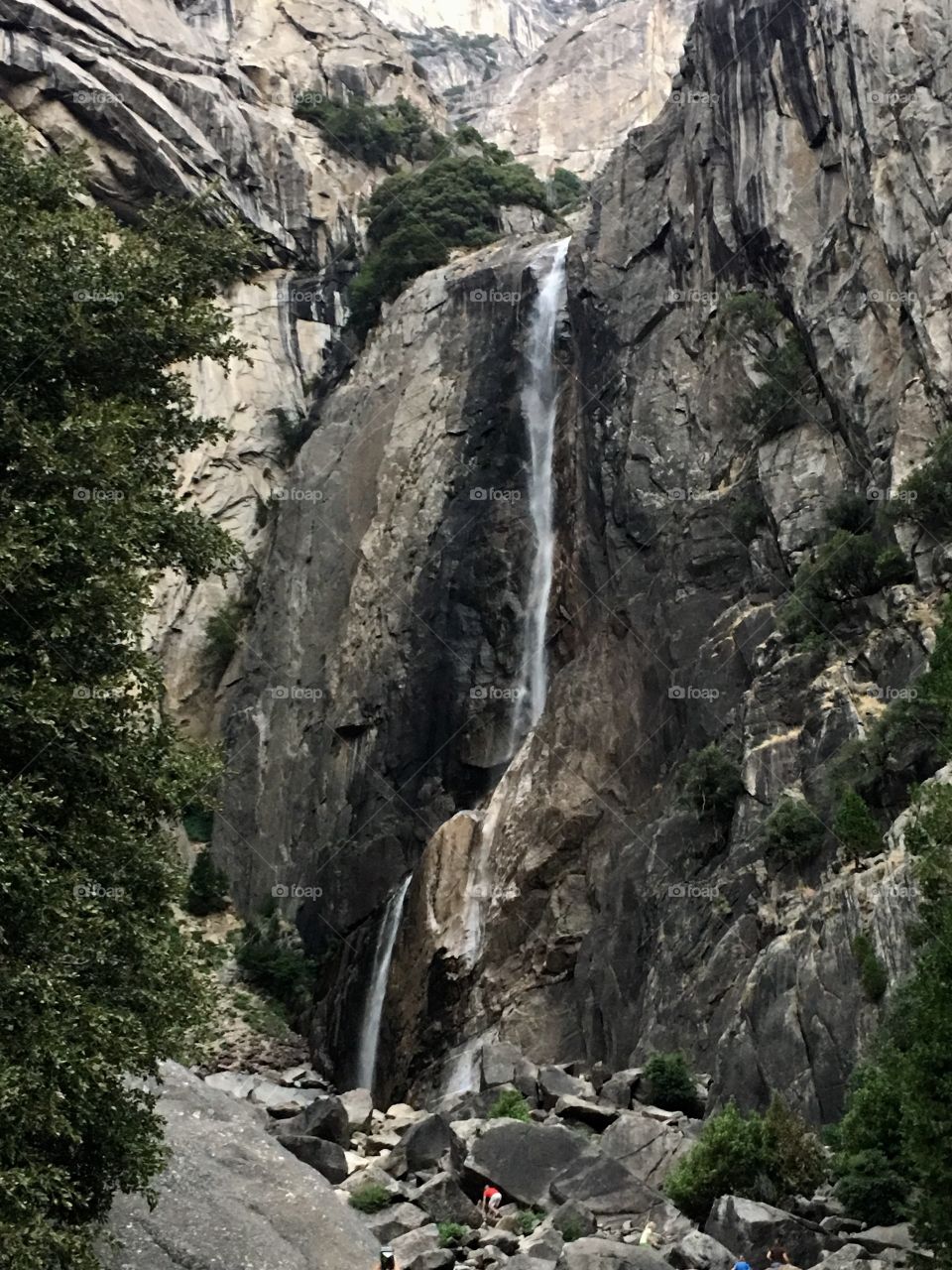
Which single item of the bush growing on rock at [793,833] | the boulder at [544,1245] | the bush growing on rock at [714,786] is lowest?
the boulder at [544,1245]

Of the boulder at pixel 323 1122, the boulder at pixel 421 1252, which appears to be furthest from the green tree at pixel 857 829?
the boulder at pixel 323 1122

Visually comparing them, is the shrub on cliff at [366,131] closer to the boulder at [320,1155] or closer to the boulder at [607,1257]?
the boulder at [320,1155]

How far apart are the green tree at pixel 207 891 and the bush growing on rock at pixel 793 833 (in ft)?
70.2

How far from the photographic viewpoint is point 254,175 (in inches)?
2286

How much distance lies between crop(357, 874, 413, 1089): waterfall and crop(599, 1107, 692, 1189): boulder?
1298cm

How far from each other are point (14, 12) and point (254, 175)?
35.7ft

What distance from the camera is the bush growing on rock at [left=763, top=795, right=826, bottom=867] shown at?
990 inches

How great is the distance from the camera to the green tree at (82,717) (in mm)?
11750

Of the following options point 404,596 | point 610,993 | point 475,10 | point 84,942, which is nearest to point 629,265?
point 404,596

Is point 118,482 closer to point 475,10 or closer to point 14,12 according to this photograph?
point 14,12

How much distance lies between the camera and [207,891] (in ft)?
138

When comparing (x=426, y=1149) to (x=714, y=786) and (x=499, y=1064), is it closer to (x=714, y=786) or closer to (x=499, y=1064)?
(x=499, y=1064)

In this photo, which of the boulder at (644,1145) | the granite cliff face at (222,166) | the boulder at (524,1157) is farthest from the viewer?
the granite cliff face at (222,166)

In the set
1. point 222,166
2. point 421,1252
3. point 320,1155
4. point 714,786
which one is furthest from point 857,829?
point 222,166
